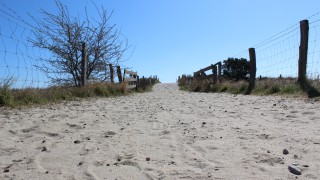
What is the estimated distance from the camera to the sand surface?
249 centimetres

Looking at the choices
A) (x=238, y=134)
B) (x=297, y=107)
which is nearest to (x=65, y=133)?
(x=238, y=134)

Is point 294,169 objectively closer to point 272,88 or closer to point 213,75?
point 272,88

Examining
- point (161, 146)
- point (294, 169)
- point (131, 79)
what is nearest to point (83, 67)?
point (131, 79)

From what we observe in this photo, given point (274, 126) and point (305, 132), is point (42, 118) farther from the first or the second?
point (305, 132)

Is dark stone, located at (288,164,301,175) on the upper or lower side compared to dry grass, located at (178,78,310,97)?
lower

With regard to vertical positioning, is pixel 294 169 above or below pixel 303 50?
below

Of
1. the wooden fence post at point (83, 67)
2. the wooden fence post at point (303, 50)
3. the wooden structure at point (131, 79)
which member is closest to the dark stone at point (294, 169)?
the wooden fence post at point (303, 50)

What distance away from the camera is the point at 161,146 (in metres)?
3.26

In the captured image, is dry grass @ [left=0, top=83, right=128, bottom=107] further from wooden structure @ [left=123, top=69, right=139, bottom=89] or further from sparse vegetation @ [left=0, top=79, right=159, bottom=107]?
wooden structure @ [left=123, top=69, right=139, bottom=89]

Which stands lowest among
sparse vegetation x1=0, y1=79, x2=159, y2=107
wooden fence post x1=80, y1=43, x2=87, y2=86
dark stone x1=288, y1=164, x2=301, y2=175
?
dark stone x1=288, y1=164, x2=301, y2=175

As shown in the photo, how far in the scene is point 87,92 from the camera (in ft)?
31.9

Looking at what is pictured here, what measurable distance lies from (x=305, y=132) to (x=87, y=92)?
7.08 m

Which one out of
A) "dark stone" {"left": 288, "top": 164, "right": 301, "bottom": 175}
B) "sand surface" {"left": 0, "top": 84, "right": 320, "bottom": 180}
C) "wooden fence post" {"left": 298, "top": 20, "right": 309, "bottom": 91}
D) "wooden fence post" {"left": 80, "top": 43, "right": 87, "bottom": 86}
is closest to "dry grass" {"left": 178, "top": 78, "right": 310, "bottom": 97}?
"wooden fence post" {"left": 298, "top": 20, "right": 309, "bottom": 91}

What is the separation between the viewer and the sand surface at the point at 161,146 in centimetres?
249
